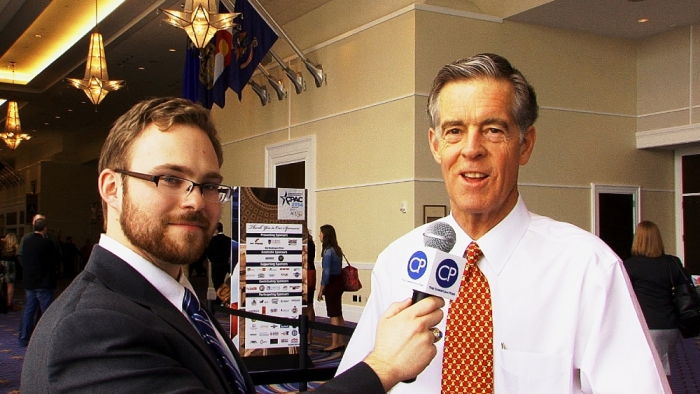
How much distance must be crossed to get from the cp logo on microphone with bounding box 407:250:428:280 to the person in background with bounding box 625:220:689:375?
4.66m

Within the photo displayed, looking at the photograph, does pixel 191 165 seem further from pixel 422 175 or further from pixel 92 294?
pixel 422 175

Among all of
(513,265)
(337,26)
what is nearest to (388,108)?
(337,26)

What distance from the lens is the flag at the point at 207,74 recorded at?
11336 millimetres

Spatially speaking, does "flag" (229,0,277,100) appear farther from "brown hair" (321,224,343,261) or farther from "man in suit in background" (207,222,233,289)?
"brown hair" (321,224,343,261)

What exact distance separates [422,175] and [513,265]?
846 cm

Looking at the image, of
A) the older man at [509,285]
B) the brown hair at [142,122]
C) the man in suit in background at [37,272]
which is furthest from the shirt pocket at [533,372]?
the man in suit in background at [37,272]

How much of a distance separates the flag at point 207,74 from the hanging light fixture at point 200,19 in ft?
9.85

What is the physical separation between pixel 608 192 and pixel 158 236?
37.8 ft

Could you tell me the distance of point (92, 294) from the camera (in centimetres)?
108

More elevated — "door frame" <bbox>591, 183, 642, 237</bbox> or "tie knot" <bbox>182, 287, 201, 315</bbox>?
"door frame" <bbox>591, 183, 642, 237</bbox>

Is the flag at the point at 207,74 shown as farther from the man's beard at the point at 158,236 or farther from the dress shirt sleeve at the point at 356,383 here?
the dress shirt sleeve at the point at 356,383

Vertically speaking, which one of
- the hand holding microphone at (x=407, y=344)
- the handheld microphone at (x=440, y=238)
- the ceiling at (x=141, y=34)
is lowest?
the hand holding microphone at (x=407, y=344)

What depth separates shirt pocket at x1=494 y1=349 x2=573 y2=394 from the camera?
134 centimetres

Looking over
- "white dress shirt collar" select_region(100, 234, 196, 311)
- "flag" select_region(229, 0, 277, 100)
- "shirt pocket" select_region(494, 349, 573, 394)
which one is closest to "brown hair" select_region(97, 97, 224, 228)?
"white dress shirt collar" select_region(100, 234, 196, 311)
